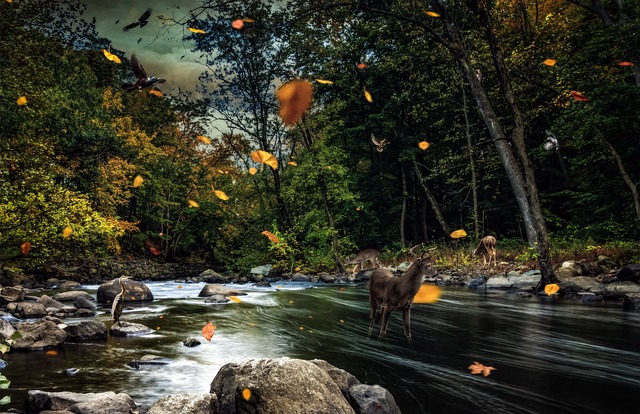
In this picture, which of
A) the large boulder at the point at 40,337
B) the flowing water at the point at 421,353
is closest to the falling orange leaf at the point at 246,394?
the flowing water at the point at 421,353

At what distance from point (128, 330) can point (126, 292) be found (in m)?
6.14

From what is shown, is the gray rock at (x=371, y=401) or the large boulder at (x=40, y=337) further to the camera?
the large boulder at (x=40, y=337)

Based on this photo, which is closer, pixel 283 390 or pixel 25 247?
pixel 283 390

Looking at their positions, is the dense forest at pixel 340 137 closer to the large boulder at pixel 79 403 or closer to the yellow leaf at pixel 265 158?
the yellow leaf at pixel 265 158

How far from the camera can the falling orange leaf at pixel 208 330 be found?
9375mm

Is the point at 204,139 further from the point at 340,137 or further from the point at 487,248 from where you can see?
the point at 487,248

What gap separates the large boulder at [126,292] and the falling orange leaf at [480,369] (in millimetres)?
10914

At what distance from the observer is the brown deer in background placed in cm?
1888

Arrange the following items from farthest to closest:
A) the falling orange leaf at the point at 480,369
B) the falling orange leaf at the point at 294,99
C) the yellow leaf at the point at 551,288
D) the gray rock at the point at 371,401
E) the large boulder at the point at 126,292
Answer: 1. the falling orange leaf at the point at 294,99
2. the large boulder at the point at 126,292
3. the yellow leaf at the point at 551,288
4. the falling orange leaf at the point at 480,369
5. the gray rock at the point at 371,401

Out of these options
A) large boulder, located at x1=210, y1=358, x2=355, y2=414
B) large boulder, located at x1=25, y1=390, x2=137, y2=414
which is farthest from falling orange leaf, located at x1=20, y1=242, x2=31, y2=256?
large boulder, located at x1=210, y1=358, x2=355, y2=414

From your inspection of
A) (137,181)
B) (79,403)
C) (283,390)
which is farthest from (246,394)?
(137,181)

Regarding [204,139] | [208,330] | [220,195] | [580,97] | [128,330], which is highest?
[204,139]

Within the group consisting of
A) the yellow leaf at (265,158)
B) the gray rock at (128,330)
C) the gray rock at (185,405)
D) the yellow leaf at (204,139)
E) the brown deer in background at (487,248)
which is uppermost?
the yellow leaf at (204,139)

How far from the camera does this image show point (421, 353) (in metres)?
7.75
